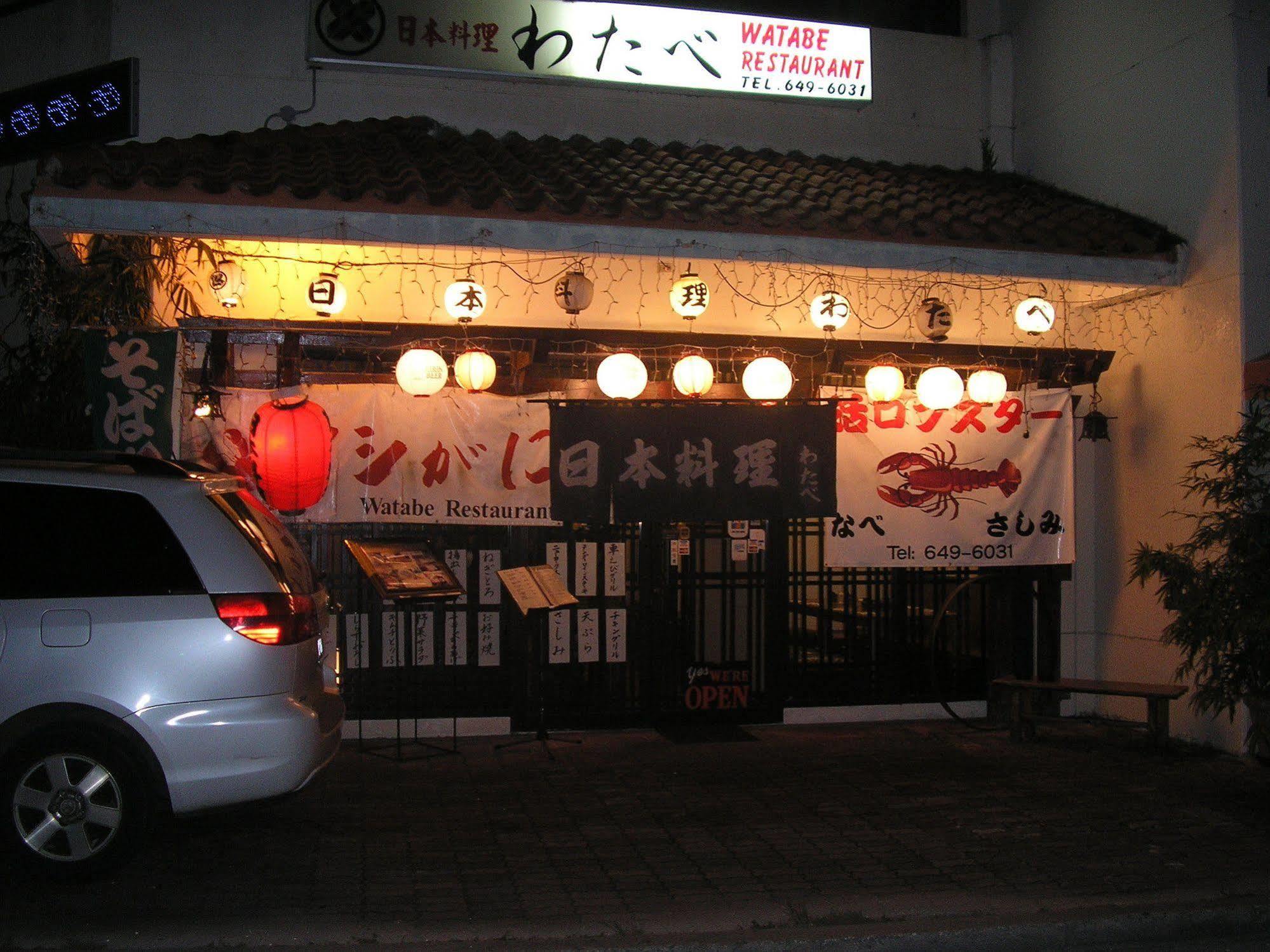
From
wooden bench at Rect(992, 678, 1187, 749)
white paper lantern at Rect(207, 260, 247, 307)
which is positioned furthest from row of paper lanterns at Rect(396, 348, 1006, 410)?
wooden bench at Rect(992, 678, 1187, 749)

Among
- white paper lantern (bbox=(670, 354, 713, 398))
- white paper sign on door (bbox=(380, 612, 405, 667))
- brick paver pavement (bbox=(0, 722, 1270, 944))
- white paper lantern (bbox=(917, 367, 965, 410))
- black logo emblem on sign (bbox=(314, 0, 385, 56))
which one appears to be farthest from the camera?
black logo emblem on sign (bbox=(314, 0, 385, 56))

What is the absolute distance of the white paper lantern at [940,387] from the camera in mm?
9297

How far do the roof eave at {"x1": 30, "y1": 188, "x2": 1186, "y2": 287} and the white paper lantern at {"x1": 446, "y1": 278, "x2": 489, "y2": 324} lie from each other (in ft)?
1.16

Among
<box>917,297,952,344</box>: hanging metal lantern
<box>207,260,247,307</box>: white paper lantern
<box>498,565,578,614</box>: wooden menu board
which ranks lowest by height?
<box>498,565,578,614</box>: wooden menu board

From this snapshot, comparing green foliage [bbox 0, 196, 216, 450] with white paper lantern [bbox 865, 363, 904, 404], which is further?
white paper lantern [bbox 865, 363, 904, 404]

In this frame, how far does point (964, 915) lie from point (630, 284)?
6366 millimetres

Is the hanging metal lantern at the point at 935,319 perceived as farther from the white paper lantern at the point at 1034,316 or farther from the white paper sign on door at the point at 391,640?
the white paper sign on door at the point at 391,640

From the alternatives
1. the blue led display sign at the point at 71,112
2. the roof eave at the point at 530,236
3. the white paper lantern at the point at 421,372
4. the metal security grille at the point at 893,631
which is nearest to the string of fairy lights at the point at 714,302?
the white paper lantern at the point at 421,372

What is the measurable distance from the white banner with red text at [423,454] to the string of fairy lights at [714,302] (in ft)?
1.21

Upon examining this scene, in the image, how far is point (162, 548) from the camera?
6.02 meters

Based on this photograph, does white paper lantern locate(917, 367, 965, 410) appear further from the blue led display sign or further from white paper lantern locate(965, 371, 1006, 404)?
the blue led display sign

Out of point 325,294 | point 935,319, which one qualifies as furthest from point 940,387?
point 325,294

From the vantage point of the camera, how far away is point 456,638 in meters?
9.87

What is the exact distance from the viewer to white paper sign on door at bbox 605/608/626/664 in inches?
398
